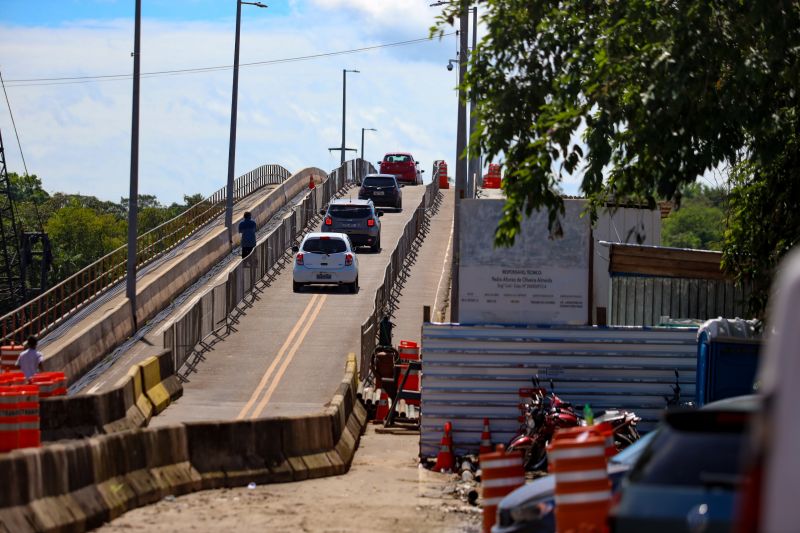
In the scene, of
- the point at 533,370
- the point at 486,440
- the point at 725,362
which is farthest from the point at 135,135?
the point at 725,362

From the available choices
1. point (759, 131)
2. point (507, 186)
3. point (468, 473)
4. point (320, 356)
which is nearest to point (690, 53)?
point (759, 131)

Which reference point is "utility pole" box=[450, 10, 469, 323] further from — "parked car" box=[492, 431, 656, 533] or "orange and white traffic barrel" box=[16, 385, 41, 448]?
"parked car" box=[492, 431, 656, 533]

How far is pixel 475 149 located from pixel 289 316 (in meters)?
21.8

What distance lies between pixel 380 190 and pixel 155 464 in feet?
157

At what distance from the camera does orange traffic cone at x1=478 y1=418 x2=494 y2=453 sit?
62.6 ft

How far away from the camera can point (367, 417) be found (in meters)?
25.2

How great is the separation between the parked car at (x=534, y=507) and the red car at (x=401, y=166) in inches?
2722

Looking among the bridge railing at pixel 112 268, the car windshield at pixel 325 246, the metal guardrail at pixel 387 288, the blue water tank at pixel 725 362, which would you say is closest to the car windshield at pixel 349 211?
the metal guardrail at pixel 387 288

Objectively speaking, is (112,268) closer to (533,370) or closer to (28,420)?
(533,370)

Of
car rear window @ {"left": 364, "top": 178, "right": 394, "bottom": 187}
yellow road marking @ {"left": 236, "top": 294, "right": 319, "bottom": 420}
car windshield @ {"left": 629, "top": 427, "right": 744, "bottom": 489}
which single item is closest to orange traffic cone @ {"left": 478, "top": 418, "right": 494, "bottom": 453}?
yellow road marking @ {"left": 236, "top": 294, "right": 319, "bottom": 420}

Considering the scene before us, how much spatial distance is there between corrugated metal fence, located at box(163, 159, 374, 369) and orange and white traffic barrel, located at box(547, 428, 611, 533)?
19921 mm

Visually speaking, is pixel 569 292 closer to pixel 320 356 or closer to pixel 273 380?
pixel 273 380

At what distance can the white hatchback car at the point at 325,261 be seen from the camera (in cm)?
4000

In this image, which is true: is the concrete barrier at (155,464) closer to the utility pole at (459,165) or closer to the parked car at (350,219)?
the utility pole at (459,165)
